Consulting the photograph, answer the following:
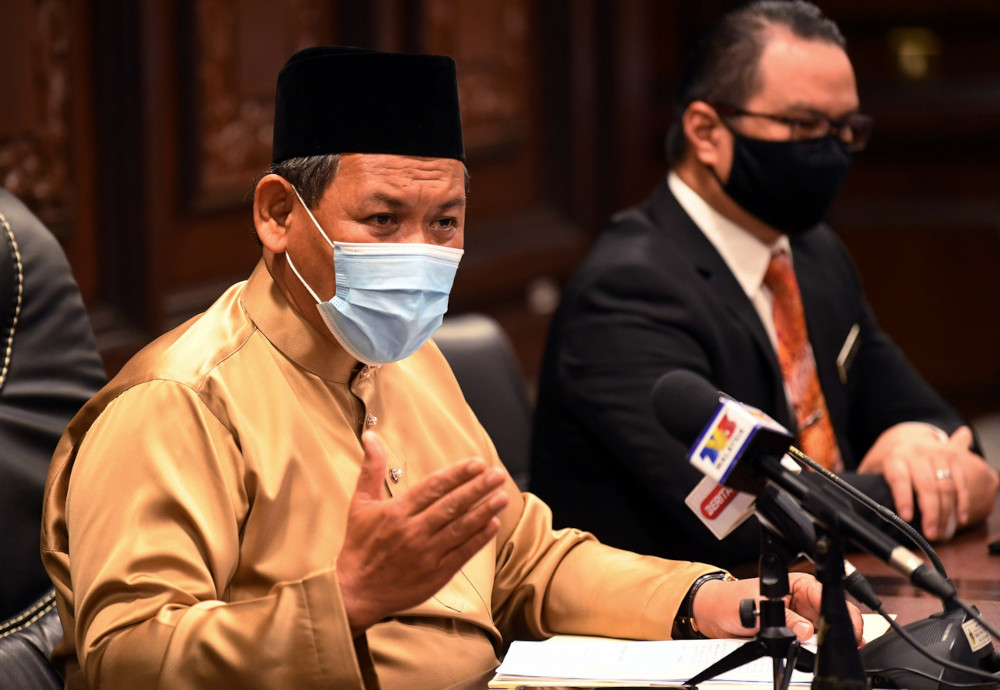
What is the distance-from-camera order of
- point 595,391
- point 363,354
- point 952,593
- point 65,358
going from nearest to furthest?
point 952,593
point 363,354
point 65,358
point 595,391

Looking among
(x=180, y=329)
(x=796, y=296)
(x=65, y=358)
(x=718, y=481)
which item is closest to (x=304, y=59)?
(x=180, y=329)

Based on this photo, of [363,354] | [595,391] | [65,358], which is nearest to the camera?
[363,354]

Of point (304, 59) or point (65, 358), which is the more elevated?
point (304, 59)

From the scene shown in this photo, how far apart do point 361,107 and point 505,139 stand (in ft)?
12.3

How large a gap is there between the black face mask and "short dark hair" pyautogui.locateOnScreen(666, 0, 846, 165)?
4.3 inches

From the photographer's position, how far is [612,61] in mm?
6000

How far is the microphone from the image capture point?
1260 mm

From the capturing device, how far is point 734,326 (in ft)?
8.90

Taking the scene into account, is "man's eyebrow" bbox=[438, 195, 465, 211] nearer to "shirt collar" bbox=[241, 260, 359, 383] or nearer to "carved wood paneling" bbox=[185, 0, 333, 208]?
"shirt collar" bbox=[241, 260, 359, 383]

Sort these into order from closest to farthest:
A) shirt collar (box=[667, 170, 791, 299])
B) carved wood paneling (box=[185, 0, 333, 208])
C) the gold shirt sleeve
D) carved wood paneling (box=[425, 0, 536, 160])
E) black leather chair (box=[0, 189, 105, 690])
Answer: the gold shirt sleeve
black leather chair (box=[0, 189, 105, 690])
shirt collar (box=[667, 170, 791, 299])
carved wood paneling (box=[185, 0, 333, 208])
carved wood paneling (box=[425, 0, 536, 160])

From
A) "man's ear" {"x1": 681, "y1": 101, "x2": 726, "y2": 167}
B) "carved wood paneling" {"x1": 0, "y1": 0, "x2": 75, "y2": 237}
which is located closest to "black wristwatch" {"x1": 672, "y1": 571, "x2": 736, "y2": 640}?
"man's ear" {"x1": 681, "y1": 101, "x2": 726, "y2": 167}

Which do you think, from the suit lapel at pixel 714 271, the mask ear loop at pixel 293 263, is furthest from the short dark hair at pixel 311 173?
the suit lapel at pixel 714 271

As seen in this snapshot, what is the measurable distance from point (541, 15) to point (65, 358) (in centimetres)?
405

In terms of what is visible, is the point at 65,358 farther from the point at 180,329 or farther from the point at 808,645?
the point at 808,645
